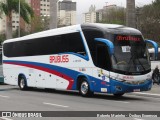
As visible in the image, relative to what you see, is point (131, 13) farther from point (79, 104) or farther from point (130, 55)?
point (79, 104)

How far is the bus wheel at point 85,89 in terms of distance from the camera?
2200cm

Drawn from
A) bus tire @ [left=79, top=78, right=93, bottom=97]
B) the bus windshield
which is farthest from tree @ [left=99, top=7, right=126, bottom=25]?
the bus windshield

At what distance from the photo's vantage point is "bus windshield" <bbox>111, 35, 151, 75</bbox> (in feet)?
66.9

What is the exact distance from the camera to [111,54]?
2023cm

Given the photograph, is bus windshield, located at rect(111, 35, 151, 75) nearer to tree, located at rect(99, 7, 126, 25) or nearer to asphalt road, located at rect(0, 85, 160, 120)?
asphalt road, located at rect(0, 85, 160, 120)

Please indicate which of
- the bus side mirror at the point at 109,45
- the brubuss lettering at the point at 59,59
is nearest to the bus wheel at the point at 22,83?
the brubuss lettering at the point at 59,59

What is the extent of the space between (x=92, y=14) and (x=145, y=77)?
12281cm

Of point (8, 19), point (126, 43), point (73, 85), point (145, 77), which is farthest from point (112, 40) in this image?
point (8, 19)

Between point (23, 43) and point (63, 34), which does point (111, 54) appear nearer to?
point (63, 34)

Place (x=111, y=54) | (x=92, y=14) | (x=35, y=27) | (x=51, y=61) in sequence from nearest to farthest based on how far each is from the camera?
(x=111, y=54) < (x=51, y=61) < (x=35, y=27) < (x=92, y=14)

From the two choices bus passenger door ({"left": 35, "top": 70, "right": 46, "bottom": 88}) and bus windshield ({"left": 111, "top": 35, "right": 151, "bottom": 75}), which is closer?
bus windshield ({"left": 111, "top": 35, "right": 151, "bottom": 75})

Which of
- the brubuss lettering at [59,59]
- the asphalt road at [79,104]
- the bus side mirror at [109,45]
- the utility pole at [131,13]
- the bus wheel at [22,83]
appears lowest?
the bus wheel at [22,83]

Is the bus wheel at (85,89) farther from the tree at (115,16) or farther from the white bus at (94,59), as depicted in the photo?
the tree at (115,16)

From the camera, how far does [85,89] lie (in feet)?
73.0
